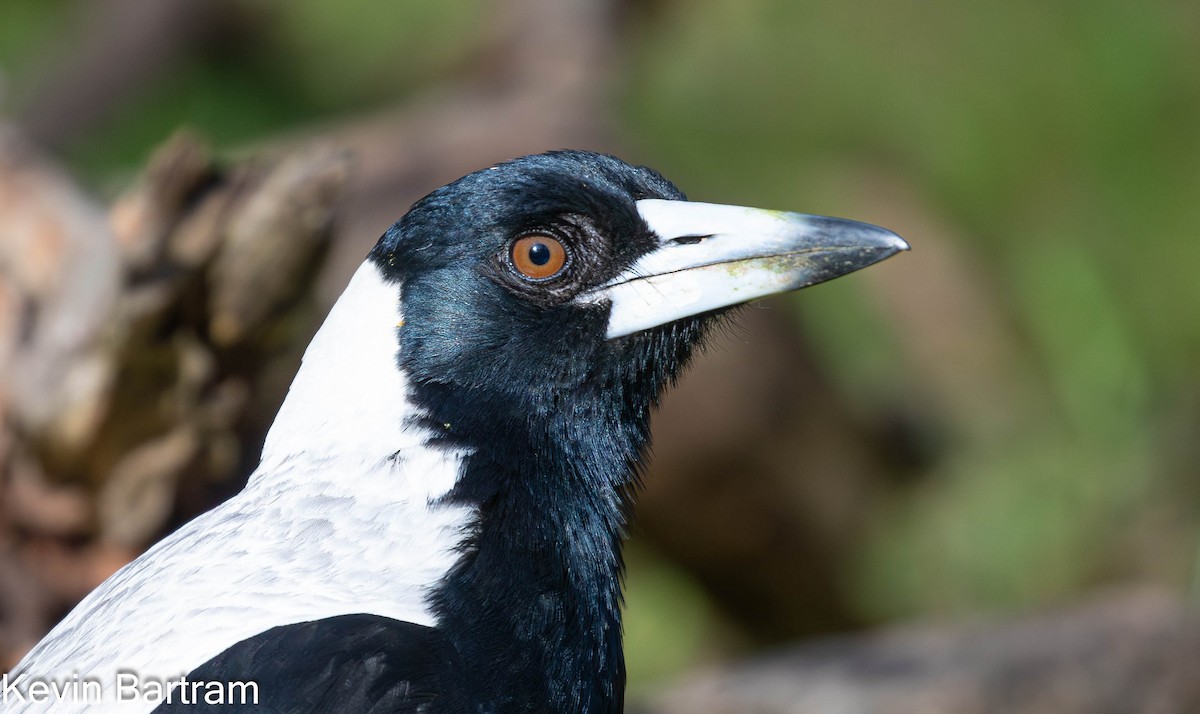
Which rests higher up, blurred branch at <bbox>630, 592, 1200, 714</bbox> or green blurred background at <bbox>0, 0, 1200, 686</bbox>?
green blurred background at <bbox>0, 0, 1200, 686</bbox>

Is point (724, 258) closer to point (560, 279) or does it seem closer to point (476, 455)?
point (560, 279)

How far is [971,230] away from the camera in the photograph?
4.82m

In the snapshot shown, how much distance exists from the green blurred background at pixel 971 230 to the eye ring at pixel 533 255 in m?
2.72

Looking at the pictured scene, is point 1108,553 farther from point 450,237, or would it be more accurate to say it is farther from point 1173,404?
point 450,237

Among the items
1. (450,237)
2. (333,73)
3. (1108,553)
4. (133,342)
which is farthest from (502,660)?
(333,73)

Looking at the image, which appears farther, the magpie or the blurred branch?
the blurred branch

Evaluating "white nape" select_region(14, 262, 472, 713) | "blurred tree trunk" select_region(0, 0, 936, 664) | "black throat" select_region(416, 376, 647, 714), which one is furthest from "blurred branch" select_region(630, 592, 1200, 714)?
"white nape" select_region(14, 262, 472, 713)

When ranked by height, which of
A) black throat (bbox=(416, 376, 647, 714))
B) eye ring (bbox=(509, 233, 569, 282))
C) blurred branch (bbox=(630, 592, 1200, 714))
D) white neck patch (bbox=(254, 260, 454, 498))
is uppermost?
eye ring (bbox=(509, 233, 569, 282))

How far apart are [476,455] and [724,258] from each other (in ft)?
1.26

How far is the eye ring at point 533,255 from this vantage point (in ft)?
5.10

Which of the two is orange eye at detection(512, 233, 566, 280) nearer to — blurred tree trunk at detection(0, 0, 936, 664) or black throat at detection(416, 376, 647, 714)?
black throat at detection(416, 376, 647, 714)

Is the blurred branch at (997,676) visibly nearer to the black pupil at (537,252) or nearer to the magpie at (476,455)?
the magpie at (476,455)

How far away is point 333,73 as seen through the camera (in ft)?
20.0

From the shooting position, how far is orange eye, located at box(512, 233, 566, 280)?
5.10 ft
